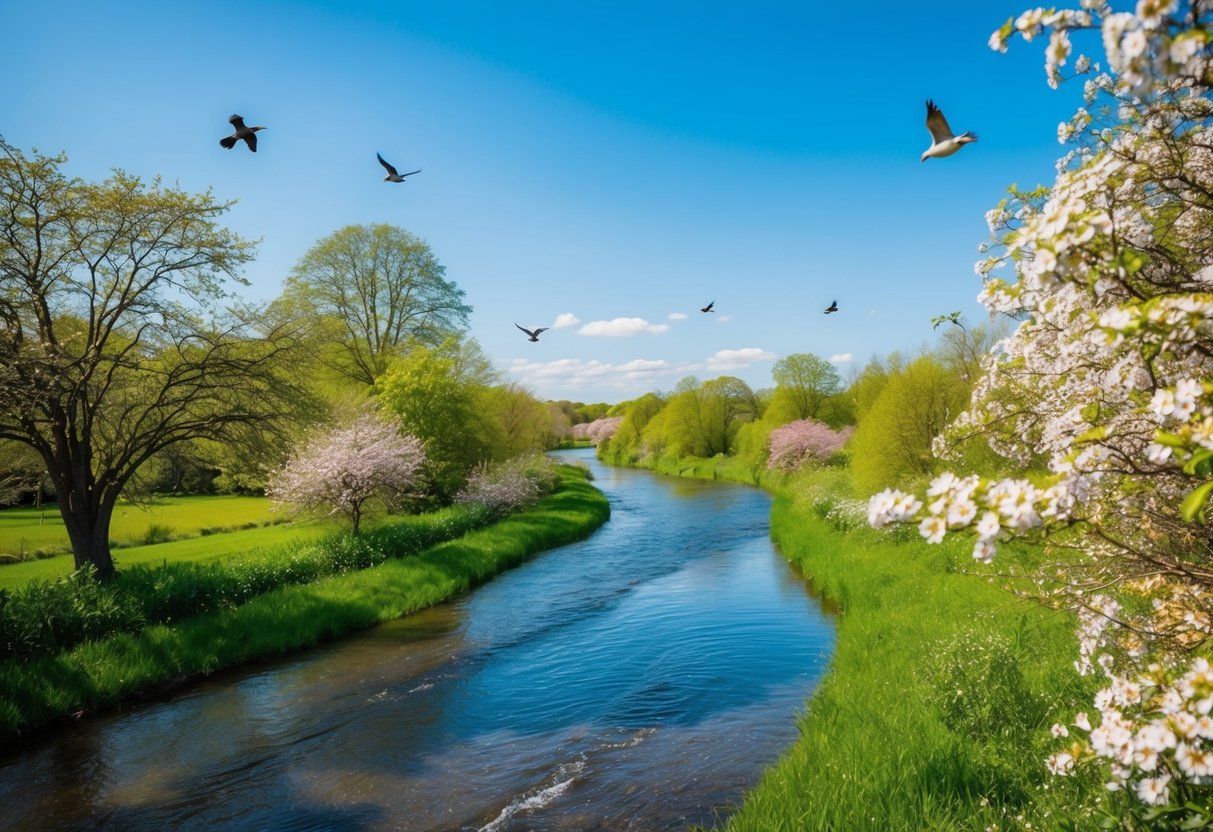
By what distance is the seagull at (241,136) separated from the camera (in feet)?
31.5

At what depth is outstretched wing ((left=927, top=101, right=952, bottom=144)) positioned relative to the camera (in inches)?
216

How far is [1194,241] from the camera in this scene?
4.79 metres

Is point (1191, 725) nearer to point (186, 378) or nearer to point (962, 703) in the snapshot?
point (962, 703)

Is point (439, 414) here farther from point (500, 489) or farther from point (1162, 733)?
point (1162, 733)

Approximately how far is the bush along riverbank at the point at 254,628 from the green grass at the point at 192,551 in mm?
2855

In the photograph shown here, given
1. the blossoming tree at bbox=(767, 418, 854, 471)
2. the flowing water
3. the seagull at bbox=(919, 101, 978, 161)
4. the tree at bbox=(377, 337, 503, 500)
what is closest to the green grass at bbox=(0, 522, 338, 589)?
the tree at bbox=(377, 337, 503, 500)

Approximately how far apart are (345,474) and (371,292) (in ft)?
62.1

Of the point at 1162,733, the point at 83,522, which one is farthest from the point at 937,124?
the point at 83,522

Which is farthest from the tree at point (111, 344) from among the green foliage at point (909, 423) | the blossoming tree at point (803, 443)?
the blossoming tree at point (803, 443)

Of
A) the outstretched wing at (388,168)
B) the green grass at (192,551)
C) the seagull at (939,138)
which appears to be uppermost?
the outstretched wing at (388,168)

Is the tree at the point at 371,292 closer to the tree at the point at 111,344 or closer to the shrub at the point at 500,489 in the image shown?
the shrub at the point at 500,489

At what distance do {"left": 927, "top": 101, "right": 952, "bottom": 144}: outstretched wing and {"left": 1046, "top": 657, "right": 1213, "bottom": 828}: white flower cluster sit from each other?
4.27 m

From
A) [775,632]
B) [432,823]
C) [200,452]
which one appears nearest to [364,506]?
[200,452]

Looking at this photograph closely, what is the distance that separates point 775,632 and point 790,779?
858 centimetres
